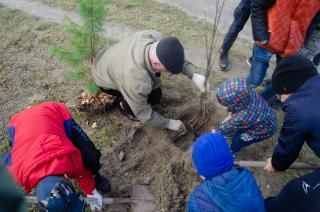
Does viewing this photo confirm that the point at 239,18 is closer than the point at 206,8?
Yes

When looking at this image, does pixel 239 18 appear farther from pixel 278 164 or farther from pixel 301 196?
pixel 301 196

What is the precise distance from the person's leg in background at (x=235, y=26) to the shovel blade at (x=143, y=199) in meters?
2.21

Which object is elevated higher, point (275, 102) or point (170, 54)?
point (170, 54)

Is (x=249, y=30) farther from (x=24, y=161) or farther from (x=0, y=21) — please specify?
(x=24, y=161)

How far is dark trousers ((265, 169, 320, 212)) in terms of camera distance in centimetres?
231

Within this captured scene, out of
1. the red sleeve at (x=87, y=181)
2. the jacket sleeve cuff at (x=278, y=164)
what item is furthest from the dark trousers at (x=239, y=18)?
the red sleeve at (x=87, y=181)

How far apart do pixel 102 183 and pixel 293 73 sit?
1.95 meters

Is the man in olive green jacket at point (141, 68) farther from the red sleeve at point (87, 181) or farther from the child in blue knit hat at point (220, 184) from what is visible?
the child in blue knit hat at point (220, 184)

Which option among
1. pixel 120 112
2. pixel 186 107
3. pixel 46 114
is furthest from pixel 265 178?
pixel 46 114

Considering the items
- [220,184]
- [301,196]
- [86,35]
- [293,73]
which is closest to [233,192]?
[220,184]

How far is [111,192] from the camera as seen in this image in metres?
3.31

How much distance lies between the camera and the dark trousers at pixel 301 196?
7.58ft

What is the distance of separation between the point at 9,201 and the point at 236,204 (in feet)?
5.25

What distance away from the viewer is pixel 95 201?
301 centimetres
